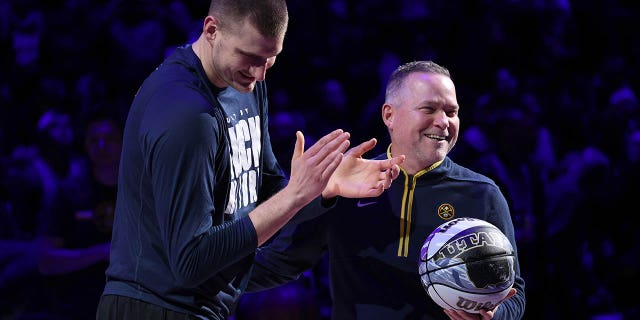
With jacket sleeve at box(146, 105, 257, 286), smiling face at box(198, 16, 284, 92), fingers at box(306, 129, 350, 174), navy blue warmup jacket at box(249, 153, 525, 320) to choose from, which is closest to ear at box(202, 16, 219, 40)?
smiling face at box(198, 16, 284, 92)

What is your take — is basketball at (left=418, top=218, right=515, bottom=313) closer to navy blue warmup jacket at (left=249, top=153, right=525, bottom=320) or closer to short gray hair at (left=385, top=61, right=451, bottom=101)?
navy blue warmup jacket at (left=249, top=153, right=525, bottom=320)

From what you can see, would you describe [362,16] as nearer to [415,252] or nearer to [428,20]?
[428,20]

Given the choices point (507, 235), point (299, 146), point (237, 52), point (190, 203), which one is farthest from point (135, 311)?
point (507, 235)

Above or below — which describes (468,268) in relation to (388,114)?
below

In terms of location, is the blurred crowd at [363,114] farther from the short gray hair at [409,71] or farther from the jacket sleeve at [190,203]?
the jacket sleeve at [190,203]

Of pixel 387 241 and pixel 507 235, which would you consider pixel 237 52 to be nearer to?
pixel 387 241

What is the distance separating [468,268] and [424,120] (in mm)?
715

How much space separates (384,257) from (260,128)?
2.68 feet

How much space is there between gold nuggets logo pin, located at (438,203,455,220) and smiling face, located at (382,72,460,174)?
19 cm

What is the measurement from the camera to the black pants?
8.63 feet

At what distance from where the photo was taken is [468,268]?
308 cm

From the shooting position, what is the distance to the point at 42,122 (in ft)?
19.0

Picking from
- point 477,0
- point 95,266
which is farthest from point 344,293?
point 477,0

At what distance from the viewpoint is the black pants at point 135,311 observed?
2.63m
